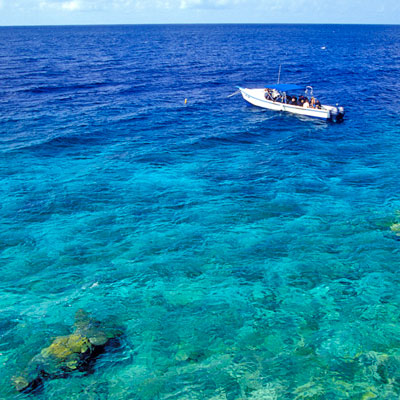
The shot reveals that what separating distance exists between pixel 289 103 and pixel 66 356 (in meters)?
40.7

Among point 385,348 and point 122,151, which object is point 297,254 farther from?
point 122,151

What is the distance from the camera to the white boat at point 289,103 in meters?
43.3

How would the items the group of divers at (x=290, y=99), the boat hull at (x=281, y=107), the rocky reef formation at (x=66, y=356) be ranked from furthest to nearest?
1. the group of divers at (x=290, y=99)
2. the boat hull at (x=281, y=107)
3. the rocky reef formation at (x=66, y=356)

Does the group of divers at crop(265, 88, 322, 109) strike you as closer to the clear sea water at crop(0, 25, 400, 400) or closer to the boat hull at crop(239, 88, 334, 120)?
the boat hull at crop(239, 88, 334, 120)

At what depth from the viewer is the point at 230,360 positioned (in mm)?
14633

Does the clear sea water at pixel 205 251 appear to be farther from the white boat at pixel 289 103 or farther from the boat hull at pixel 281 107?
the white boat at pixel 289 103

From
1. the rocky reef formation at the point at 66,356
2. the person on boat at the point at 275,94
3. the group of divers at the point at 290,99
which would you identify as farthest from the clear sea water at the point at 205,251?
the person on boat at the point at 275,94

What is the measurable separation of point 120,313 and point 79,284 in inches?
117

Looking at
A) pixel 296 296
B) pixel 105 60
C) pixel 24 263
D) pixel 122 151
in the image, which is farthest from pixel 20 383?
pixel 105 60

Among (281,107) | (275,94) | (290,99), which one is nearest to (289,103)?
(290,99)

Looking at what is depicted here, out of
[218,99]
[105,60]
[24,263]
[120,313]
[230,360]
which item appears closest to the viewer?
[230,360]

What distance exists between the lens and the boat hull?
143 ft

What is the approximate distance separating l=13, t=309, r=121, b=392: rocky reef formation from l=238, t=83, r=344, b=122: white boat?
36.4m

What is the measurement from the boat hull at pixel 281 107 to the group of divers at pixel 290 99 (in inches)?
21.0
